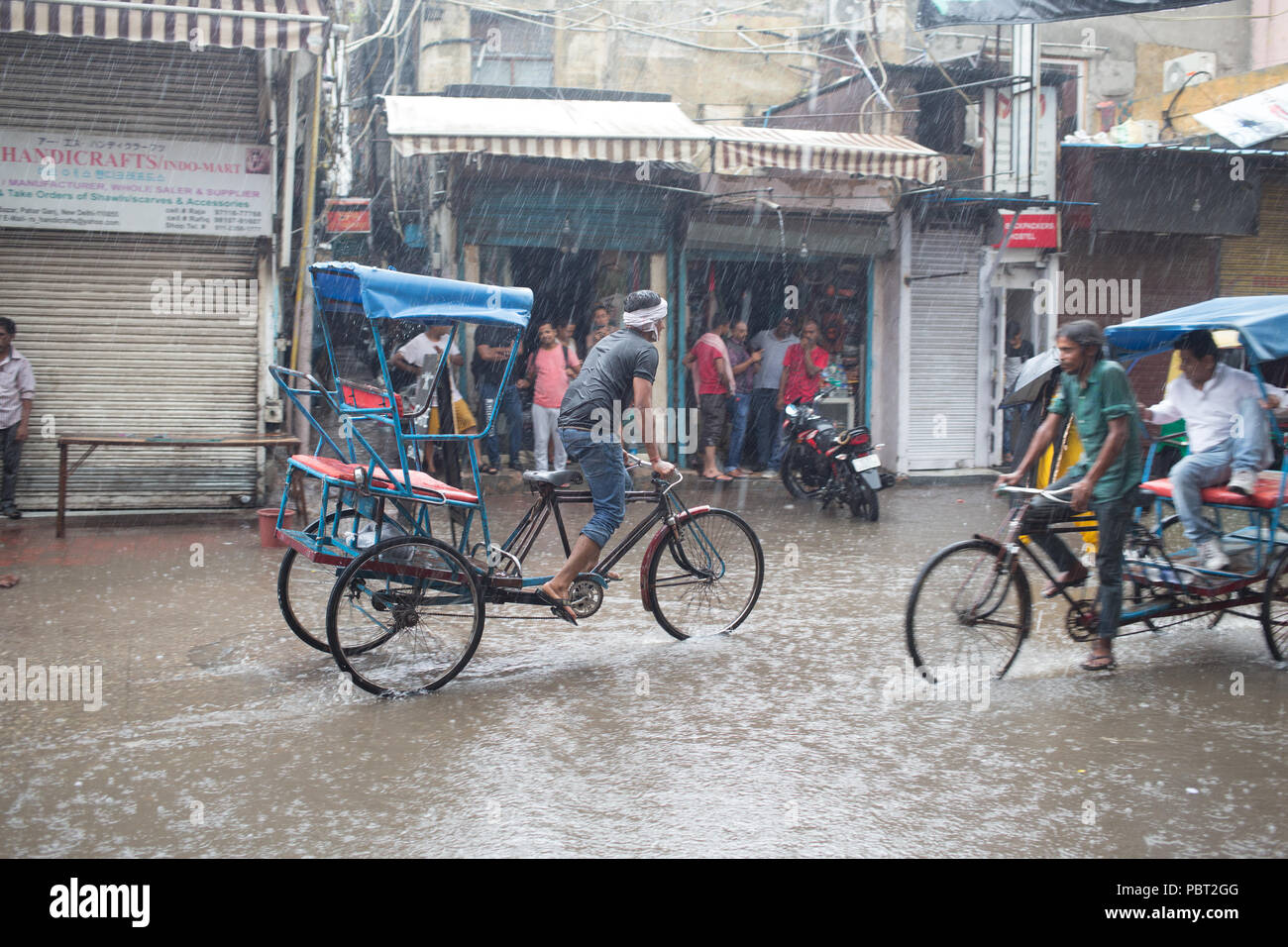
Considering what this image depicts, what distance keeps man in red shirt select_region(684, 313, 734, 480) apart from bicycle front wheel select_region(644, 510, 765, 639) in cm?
745

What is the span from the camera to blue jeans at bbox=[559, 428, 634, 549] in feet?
18.7

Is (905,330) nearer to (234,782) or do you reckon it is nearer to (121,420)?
(121,420)

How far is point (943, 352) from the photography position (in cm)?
1559

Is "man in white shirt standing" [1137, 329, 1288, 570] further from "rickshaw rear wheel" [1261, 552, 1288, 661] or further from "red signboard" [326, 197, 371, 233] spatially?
"red signboard" [326, 197, 371, 233]

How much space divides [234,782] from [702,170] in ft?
34.4

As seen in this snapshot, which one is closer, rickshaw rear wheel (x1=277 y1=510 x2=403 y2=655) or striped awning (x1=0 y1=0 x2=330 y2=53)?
rickshaw rear wheel (x1=277 y1=510 x2=403 y2=655)

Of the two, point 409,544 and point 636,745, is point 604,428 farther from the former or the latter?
point 636,745

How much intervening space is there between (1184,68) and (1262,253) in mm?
3815

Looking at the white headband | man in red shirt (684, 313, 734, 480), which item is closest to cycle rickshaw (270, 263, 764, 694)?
the white headband

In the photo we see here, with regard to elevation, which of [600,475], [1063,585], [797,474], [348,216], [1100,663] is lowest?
[1100,663]

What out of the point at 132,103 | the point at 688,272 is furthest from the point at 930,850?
the point at 688,272

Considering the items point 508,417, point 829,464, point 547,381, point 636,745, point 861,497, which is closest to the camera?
point 636,745

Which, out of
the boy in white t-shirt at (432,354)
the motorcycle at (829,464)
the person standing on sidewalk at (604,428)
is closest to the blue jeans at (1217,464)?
the person standing on sidewalk at (604,428)

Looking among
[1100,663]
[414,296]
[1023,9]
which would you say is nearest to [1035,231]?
[1023,9]
